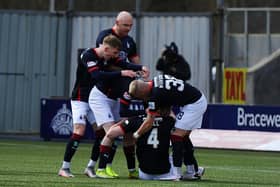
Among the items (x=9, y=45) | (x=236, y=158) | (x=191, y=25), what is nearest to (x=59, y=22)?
(x=9, y=45)

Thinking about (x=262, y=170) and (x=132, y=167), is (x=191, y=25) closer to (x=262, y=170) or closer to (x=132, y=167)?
(x=262, y=170)

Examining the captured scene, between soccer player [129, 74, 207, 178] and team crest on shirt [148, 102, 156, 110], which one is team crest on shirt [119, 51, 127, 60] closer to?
soccer player [129, 74, 207, 178]

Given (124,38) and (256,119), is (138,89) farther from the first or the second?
(256,119)

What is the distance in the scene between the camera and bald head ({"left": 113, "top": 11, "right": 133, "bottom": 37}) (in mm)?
12531

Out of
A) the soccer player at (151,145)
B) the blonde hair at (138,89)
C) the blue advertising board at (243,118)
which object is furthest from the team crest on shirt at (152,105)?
the blue advertising board at (243,118)

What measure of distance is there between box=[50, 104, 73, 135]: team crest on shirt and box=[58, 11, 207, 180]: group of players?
13.1 metres

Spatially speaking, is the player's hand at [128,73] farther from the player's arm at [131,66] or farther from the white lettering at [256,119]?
the white lettering at [256,119]

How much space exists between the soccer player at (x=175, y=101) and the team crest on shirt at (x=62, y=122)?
1387 cm

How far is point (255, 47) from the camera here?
3584 cm

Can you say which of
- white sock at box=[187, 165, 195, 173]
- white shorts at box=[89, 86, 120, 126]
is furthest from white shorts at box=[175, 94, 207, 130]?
white shorts at box=[89, 86, 120, 126]

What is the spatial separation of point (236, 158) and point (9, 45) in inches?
600

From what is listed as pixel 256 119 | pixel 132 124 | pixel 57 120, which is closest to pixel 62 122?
pixel 57 120

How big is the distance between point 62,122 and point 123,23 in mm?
13816

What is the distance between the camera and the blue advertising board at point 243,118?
24.2 meters
